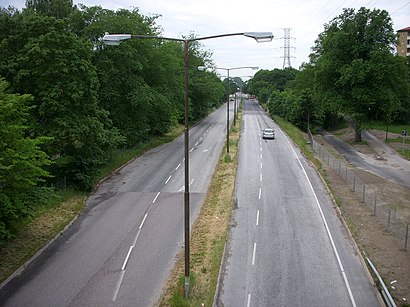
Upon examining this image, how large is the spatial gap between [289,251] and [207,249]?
12.5ft

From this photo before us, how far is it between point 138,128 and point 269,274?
2828 cm

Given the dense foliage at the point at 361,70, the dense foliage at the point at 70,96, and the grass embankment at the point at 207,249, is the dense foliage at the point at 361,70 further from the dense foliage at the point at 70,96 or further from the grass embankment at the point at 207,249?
the grass embankment at the point at 207,249

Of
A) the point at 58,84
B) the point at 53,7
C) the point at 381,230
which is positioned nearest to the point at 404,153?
the point at 381,230

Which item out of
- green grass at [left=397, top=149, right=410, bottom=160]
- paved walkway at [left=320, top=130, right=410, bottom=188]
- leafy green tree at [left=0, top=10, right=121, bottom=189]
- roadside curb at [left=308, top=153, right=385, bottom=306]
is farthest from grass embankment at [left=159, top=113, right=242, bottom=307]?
green grass at [left=397, top=149, right=410, bottom=160]

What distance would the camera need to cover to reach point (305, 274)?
17.9 m

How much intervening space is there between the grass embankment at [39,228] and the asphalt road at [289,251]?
351 inches

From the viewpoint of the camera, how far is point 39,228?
22.6 meters

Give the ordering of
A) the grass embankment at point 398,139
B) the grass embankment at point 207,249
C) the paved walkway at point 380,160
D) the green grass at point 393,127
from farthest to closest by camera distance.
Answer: the green grass at point 393,127 < the grass embankment at point 398,139 < the paved walkway at point 380,160 < the grass embankment at point 207,249

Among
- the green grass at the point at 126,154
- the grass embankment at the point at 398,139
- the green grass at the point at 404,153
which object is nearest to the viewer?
the green grass at the point at 126,154

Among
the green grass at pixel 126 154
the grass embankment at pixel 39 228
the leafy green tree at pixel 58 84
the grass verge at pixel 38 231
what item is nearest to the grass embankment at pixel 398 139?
the green grass at pixel 126 154

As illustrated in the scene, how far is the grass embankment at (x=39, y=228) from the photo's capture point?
19.0 meters

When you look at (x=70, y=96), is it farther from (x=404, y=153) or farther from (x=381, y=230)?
(x=404, y=153)

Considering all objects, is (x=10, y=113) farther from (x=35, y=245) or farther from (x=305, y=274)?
(x=305, y=274)

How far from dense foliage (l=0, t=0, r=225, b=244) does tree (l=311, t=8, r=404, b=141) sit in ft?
65.3
